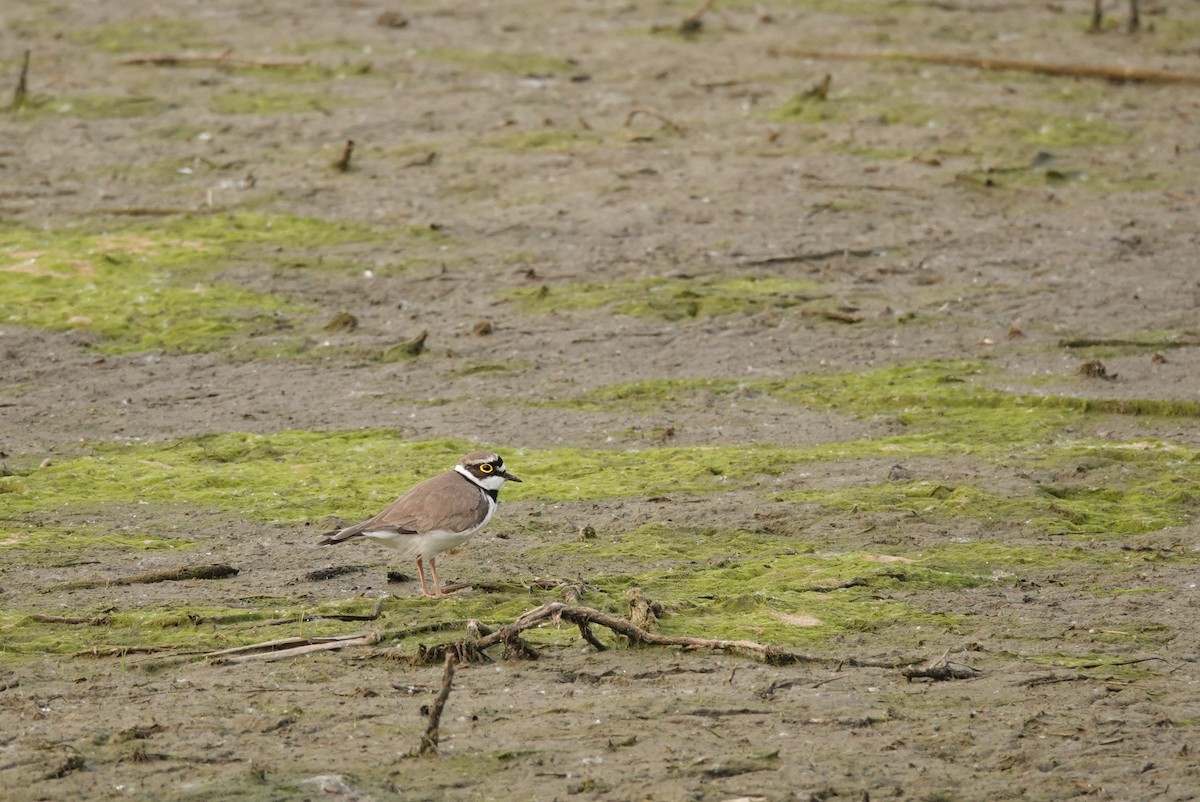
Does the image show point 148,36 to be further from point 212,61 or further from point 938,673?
point 938,673

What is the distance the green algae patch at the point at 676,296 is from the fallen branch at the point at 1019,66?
6868 mm

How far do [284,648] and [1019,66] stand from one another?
14.8 meters

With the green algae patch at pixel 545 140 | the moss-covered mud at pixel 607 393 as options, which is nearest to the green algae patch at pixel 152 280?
the moss-covered mud at pixel 607 393

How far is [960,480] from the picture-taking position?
10.3 m

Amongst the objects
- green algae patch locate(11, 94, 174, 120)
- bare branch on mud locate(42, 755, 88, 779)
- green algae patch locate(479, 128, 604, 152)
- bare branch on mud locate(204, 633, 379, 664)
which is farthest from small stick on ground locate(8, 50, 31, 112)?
bare branch on mud locate(42, 755, 88, 779)

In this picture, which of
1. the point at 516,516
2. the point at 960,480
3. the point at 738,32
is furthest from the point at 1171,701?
the point at 738,32

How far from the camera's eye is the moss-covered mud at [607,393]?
22.5ft

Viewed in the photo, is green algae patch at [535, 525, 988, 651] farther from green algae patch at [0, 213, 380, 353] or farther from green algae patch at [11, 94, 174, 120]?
green algae patch at [11, 94, 174, 120]

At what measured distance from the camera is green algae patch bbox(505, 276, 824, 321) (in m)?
13.7

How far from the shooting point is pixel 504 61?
20.1m

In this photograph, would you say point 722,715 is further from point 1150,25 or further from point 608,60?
point 1150,25

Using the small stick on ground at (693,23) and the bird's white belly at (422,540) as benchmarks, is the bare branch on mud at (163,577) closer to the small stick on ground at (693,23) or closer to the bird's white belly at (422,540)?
the bird's white belly at (422,540)

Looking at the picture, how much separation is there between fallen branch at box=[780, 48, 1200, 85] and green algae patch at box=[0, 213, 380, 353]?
749 cm

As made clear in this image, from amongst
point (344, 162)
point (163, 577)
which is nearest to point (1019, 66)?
point (344, 162)
